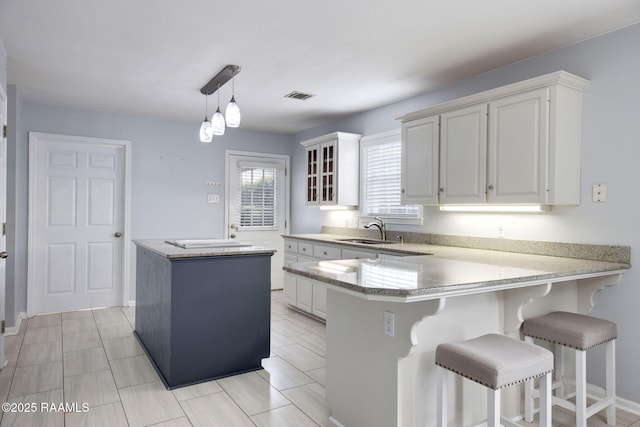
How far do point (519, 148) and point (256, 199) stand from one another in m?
4.04

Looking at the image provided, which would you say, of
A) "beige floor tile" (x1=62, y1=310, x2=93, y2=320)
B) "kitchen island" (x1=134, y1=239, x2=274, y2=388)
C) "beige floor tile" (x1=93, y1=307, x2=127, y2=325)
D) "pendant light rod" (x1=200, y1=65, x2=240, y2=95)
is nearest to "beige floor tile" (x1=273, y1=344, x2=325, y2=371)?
"kitchen island" (x1=134, y1=239, x2=274, y2=388)

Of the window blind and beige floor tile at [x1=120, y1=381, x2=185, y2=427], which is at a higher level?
the window blind

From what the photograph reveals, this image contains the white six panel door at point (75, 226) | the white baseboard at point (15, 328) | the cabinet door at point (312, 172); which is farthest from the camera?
the cabinet door at point (312, 172)

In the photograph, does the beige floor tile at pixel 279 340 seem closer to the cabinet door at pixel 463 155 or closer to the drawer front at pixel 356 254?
the drawer front at pixel 356 254

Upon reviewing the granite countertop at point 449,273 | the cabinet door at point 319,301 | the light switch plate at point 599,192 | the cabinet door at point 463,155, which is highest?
the cabinet door at point 463,155

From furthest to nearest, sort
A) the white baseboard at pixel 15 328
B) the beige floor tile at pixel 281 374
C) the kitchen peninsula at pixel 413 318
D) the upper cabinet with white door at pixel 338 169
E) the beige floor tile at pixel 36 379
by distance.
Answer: the upper cabinet with white door at pixel 338 169 → the white baseboard at pixel 15 328 → the beige floor tile at pixel 281 374 → the beige floor tile at pixel 36 379 → the kitchen peninsula at pixel 413 318

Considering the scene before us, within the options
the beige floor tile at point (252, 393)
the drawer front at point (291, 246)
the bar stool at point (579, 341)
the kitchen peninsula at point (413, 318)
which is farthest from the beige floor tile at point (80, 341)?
the bar stool at point (579, 341)

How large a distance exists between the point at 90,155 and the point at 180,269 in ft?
9.74

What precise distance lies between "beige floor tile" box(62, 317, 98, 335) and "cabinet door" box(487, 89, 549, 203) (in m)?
3.99

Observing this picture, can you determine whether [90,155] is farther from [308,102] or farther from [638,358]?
[638,358]

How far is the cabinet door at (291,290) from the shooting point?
15.9ft

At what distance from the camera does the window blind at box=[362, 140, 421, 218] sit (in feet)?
14.1

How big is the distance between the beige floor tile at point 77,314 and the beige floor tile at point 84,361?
126 cm

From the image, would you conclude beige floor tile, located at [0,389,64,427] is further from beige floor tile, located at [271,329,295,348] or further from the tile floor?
beige floor tile, located at [271,329,295,348]
